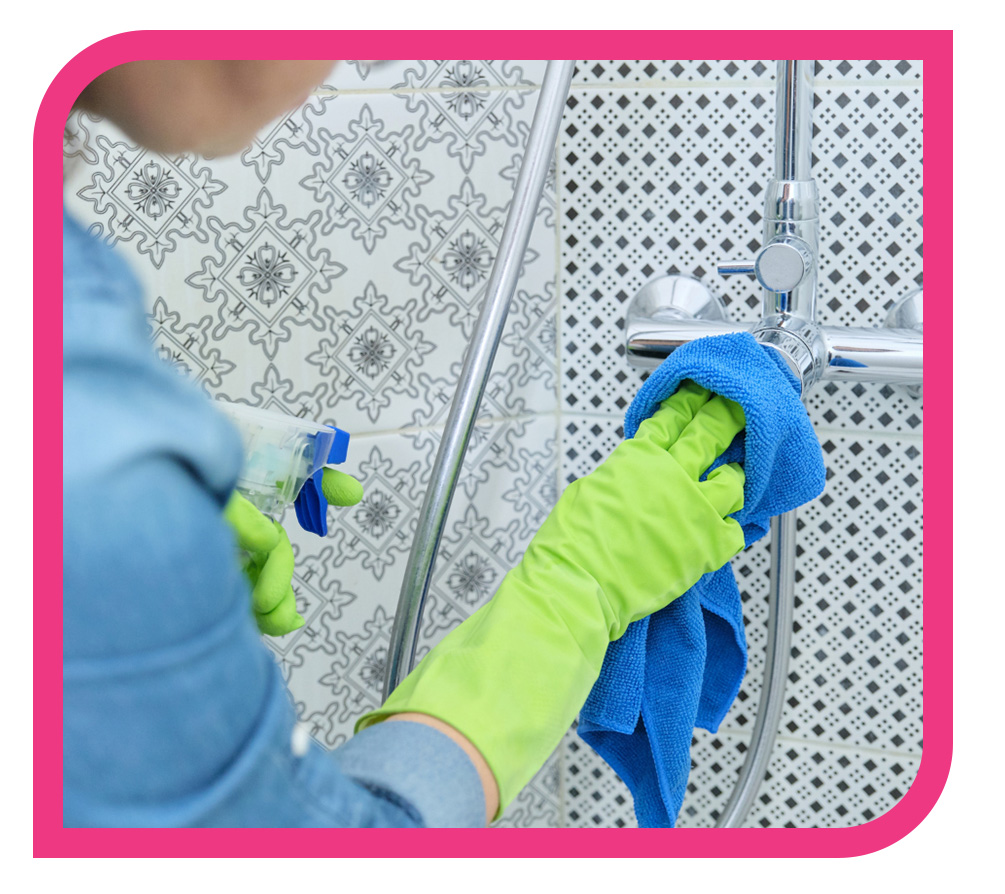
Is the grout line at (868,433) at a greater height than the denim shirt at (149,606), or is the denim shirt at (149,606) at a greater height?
the grout line at (868,433)

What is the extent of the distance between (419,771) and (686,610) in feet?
0.82

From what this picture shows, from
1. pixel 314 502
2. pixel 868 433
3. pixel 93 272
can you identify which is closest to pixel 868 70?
pixel 868 433

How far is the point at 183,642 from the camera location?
29cm

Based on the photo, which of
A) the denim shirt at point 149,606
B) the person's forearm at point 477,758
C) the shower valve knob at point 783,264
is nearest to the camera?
the denim shirt at point 149,606

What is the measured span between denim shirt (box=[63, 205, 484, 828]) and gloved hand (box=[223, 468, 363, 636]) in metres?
0.22

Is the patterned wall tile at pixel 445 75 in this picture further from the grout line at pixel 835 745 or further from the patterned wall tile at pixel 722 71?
the grout line at pixel 835 745

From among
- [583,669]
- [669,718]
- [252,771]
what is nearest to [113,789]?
[252,771]

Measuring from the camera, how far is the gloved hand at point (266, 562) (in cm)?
53

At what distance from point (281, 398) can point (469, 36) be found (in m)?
0.34

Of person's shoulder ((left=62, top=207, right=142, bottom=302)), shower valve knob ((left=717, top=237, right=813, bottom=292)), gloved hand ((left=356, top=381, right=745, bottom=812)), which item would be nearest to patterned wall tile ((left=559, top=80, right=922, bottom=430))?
shower valve knob ((left=717, top=237, right=813, bottom=292))

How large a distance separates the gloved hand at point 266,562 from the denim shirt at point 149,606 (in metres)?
0.22

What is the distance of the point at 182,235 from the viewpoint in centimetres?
68

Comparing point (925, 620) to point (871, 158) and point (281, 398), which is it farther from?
point (281, 398)

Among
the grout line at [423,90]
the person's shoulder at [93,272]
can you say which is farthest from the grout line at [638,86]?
the person's shoulder at [93,272]
